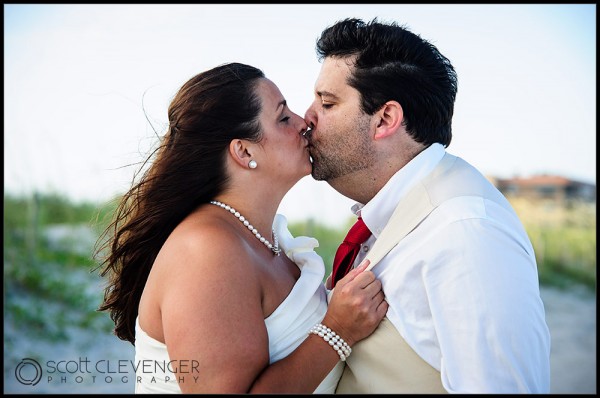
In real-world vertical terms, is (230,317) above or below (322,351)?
above

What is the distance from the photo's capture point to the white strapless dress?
2.75 m

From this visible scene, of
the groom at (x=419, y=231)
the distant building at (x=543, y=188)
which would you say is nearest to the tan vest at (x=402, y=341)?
the groom at (x=419, y=231)

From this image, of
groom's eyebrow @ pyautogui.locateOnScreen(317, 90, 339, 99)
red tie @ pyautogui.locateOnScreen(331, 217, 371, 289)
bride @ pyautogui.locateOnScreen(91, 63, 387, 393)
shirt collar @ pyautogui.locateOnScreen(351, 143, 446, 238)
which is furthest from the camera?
groom's eyebrow @ pyautogui.locateOnScreen(317, 90, 339, 99)

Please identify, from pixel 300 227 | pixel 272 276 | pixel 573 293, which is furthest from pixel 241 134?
pixel 573 293

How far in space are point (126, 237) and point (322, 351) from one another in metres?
1.04

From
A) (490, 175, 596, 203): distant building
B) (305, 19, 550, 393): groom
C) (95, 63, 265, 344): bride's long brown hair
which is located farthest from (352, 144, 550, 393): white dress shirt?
(490, 175, 596, 203): distant building

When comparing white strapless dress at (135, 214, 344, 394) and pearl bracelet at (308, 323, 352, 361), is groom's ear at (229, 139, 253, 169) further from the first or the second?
pearl bracelet at (308, 323, 352, 361)

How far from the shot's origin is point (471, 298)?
8.59 ft

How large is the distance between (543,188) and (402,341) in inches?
484

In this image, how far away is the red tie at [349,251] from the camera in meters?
3.30

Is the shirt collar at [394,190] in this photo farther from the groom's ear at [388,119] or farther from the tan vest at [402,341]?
the groom's ear at [388,119]

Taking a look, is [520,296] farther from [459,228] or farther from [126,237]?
[126,237]

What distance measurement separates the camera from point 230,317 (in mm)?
2500

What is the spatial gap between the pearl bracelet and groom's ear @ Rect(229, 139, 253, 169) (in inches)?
30.0
